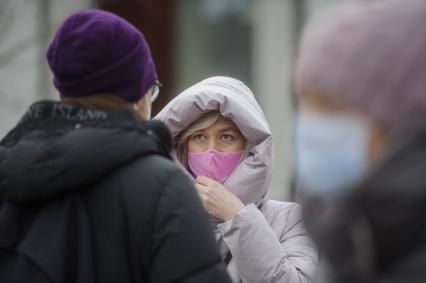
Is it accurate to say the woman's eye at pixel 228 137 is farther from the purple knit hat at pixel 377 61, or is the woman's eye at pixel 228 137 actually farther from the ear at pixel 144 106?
the purple knit hat at pixel 377 61

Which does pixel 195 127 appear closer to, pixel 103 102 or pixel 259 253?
pixel 259 253

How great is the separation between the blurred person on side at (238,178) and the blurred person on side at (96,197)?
0.88 m

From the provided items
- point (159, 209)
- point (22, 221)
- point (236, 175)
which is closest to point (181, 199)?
point (159, 209)

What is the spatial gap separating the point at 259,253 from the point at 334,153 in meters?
1.57

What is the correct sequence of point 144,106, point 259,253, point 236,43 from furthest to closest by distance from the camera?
1. point 236,43
2. point 259,253
3. point 144,106

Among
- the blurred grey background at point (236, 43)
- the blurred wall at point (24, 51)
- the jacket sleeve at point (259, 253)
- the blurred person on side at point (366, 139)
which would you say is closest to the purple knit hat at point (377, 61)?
the blurred person on side at point (366, 139)

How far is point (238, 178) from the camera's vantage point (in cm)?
376

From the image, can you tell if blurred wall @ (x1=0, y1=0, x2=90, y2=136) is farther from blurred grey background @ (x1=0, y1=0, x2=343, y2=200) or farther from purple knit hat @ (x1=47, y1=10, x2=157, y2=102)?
purple knit hat @ (x1=47, y1=10, x2=157, y2=102)

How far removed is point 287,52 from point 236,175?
7343mm

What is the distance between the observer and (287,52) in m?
11.0

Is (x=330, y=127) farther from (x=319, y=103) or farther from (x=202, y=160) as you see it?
(x=202, y=160)

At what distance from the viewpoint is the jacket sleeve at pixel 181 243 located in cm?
266

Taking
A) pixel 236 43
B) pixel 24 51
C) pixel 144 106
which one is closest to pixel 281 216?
pixel 144 106

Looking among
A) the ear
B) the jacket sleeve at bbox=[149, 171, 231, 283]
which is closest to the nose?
the ear
